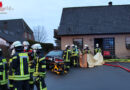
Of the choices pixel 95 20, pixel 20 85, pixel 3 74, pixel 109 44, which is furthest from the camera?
pixel 95 20

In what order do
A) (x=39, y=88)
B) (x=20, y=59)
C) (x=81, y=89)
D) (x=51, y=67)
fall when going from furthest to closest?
(x=51, y=67), (x=81, y=89), (x=39, y=88), (x=20, y=59)

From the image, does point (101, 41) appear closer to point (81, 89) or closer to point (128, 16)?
point (128, 16)

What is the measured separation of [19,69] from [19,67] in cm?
6

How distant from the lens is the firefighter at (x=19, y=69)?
3.66 metres

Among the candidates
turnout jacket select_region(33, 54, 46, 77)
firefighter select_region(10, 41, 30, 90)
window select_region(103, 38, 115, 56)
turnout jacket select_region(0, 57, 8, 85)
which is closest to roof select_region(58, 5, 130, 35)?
window select_region(103, 38, 115, 56)

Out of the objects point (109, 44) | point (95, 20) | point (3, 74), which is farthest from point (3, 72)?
point (95, 20)

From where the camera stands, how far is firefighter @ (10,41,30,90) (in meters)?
3.66

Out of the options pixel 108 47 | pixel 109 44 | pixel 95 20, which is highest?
pixel 95 20

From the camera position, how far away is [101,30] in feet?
53.8

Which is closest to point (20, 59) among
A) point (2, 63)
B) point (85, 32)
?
point (2, 63)

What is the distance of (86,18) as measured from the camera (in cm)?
1852

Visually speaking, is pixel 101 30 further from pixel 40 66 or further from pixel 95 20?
pixel 40 66

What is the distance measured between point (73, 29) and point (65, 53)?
25.4ft

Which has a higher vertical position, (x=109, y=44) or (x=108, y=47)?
(x=109, y=44)
